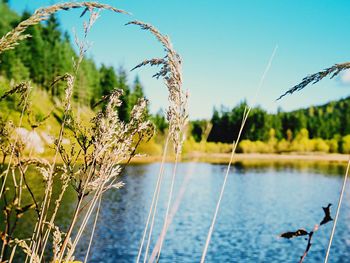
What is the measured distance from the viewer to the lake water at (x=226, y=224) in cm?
2444

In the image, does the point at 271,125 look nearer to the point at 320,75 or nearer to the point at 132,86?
the point at 132,86

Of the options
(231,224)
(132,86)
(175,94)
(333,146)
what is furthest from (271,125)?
(175,94)

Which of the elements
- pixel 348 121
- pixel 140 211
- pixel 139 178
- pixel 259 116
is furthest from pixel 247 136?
pixel 140 211

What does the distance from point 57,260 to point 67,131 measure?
1062 millimetres

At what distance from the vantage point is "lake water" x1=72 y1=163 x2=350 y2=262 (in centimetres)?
2444

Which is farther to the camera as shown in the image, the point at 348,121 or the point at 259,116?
the point at 348,121

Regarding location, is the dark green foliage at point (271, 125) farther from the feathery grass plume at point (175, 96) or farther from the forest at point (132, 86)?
the feathery grass plume at point (175, 96)

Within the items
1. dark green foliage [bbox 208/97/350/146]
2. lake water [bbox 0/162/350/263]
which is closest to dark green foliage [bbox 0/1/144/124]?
lake water [bbox 0/162/350/263]

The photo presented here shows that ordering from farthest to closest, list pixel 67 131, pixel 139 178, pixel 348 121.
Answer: pixel 348 121 < pixel 139 178 < pixel 67 131

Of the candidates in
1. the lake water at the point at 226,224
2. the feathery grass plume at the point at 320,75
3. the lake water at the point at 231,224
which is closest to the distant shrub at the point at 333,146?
the lake water at the point at 231,224

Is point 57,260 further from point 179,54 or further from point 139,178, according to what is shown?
point 139,178

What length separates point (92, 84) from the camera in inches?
4134

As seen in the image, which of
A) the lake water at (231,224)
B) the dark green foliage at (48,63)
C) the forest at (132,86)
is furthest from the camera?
the forest at (132,86)

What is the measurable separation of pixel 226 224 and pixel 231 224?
0.40m
